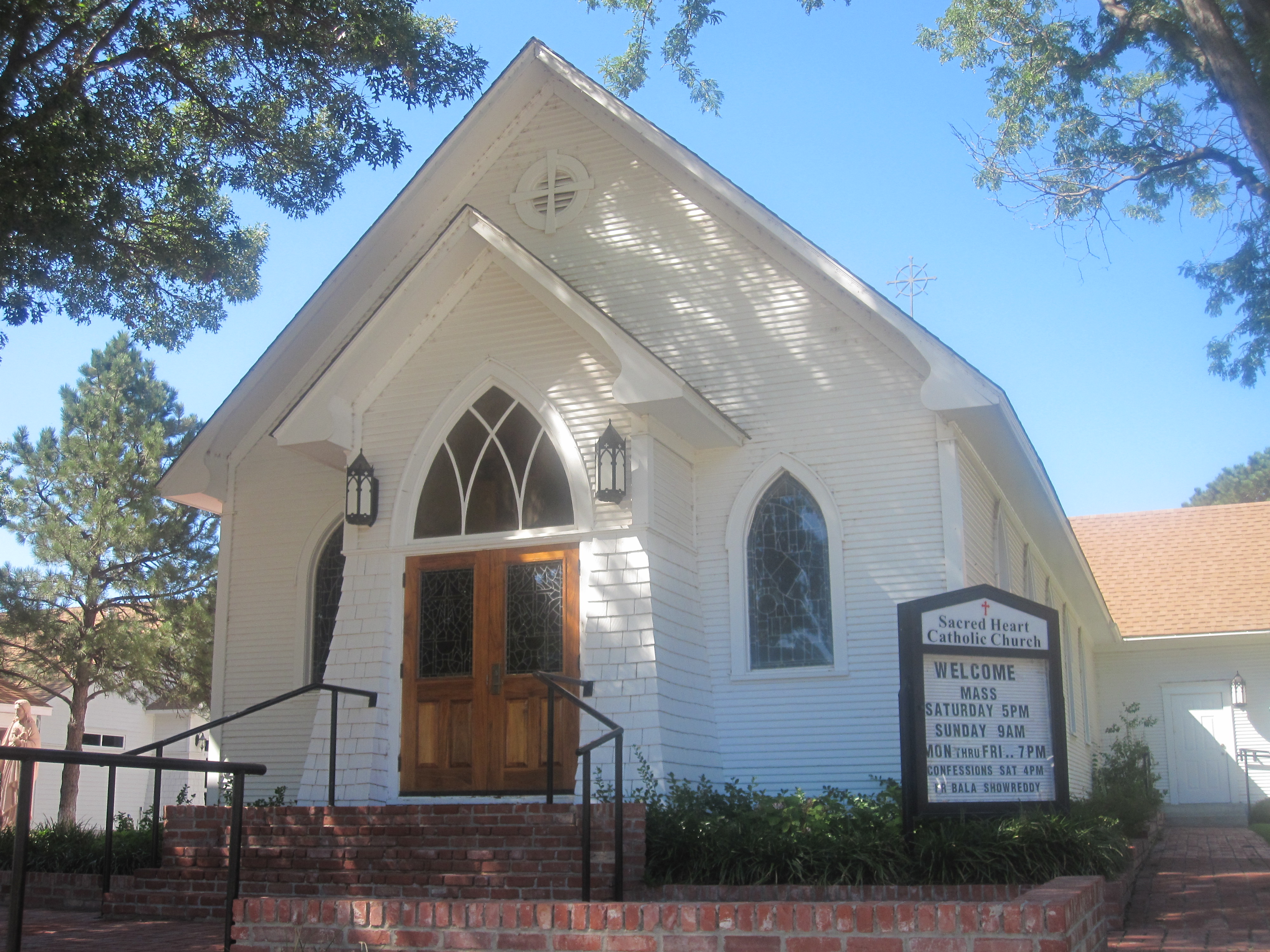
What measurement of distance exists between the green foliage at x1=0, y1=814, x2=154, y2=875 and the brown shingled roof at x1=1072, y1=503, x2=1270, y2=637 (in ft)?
62.6

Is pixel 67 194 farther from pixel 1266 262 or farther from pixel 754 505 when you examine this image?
pixel 1266 262

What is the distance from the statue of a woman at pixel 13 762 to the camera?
1398 cm

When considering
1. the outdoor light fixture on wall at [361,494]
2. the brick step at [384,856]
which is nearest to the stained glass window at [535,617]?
the outdoor light fixture on wall at [361,494]

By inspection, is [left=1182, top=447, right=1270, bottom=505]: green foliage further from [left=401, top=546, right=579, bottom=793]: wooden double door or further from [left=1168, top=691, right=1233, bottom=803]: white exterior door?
[left=401, top=546, right=579, bottom=793]: wooden double door

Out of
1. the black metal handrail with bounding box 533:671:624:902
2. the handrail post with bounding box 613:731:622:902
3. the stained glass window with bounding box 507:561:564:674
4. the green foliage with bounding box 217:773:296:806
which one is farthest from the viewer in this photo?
the green foliage with bounding box 217:773:296:806

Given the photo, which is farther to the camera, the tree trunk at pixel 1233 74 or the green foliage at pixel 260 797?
the tree trunk at pixel 1233 74

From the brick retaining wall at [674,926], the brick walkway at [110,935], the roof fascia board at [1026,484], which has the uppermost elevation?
the roof fascia board at [1026,484]

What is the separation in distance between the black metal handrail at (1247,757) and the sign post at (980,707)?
1713 cm

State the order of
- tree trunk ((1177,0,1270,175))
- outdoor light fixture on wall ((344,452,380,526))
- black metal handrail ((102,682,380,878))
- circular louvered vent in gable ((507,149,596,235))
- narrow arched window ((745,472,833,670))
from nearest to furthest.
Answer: black metal handrail ((102,682,380,878)) < outdoor light fixture on wall ((344,452,380,526)) < narrow arched window ((745,472,833,670)) < tree trunk ((1177,0,1270,175)) < circular louvered vent in gable ((507,149,596,235))

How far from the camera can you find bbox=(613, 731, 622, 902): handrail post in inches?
304

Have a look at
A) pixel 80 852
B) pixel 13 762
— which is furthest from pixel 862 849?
pixel 13 762

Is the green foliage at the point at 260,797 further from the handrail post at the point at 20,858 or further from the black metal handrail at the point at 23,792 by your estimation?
the handrail post at the point at 20,858

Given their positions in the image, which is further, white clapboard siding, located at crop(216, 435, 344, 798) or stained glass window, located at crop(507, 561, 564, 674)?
white clapboard siding, located at crop(216, 435, 344, 798)

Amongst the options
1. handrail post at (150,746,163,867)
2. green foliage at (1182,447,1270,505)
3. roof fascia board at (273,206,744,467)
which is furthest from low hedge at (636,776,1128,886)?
green foliage at (1182,447,1270,505)
